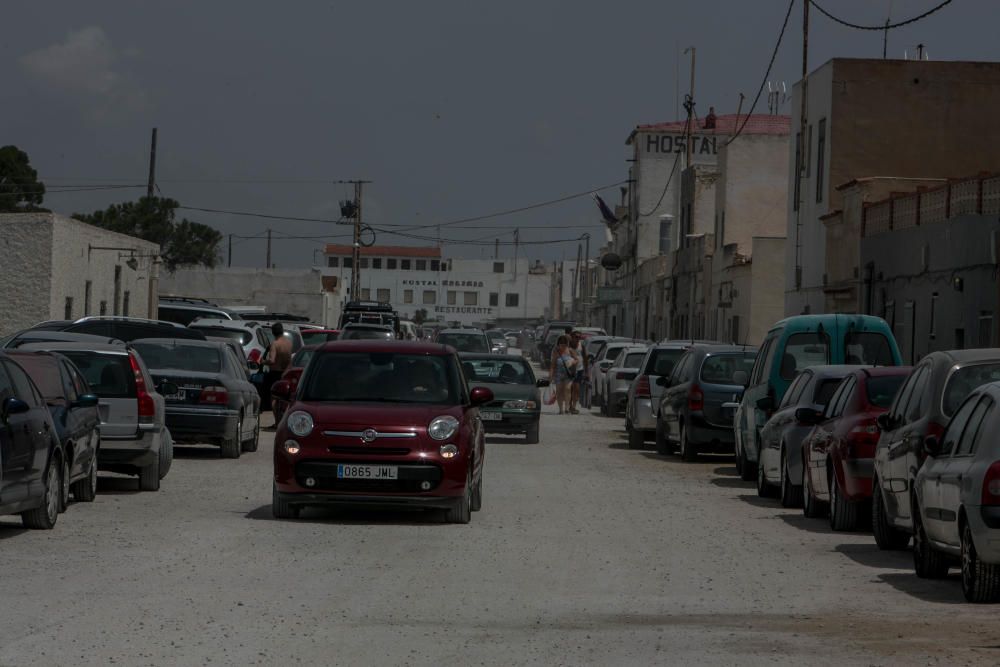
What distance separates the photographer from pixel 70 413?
50.0ft

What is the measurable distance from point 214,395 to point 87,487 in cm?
606

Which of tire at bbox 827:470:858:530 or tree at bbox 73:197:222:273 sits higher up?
tree at bbox 73:197:222:273

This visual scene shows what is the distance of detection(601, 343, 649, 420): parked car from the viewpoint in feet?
126

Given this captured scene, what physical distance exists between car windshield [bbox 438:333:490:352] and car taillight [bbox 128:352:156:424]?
24.3 m

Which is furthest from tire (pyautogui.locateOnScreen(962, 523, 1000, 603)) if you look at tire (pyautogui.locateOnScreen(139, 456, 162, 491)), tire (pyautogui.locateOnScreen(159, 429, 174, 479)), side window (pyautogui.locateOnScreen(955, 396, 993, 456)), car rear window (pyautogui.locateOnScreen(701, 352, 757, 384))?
car rear window (pyautogui.locateOnScreen(701, 352, 757, 384))

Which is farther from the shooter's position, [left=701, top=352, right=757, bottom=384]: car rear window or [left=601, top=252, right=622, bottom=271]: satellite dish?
[left=601, top=252, right=622, bottom=271]: satellite dish

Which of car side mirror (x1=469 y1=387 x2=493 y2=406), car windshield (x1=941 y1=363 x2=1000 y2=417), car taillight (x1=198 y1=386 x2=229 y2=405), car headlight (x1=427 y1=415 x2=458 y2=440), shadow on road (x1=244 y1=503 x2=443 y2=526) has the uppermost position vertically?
car windshield (x1=941 y1=363 x2=1000 y2=417)

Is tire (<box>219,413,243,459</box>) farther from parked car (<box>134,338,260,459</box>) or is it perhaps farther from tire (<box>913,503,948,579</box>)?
tire (<box>913,503,948,579</box>)

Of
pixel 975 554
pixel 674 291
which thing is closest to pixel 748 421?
pixel 975 554

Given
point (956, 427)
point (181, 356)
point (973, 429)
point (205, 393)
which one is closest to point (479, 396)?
point (956, 427)

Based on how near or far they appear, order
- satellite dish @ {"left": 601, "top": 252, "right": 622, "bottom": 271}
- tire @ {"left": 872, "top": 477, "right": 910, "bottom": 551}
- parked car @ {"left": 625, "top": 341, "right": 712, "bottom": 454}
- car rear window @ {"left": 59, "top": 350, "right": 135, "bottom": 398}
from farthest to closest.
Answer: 1. satellite dish @ {"left": 601, "top": 252, "right": 622, "bottom": 271}
2. parked car @ {"left": 625, "top": 341, "right": 712, "bottom": 454}
3. car rear window @ {"left": 59, "top": 350, "right": 135, "bottom": 398}
4. tire @ {"left": 872, "top": 477, "right": 910, "bottom": 551}

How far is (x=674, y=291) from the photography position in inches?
2552

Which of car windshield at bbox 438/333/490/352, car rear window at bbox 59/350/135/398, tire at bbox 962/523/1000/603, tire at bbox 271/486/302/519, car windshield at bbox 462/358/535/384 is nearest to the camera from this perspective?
tire at bbox 962/523/1000/603

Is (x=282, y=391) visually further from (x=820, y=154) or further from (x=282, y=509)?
(x=820, y=154)
